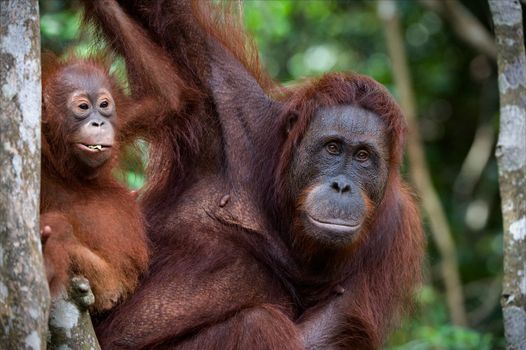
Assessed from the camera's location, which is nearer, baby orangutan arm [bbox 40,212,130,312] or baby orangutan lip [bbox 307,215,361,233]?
baby orangutan arm [bbox 40,212,130,312]

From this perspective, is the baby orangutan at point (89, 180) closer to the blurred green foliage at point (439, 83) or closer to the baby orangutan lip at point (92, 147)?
the baby orangutan lip at point (92, 147)

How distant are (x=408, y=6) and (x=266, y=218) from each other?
16.2 ft

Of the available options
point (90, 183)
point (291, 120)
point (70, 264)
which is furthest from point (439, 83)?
point (70, 264)

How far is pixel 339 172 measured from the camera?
4.40m

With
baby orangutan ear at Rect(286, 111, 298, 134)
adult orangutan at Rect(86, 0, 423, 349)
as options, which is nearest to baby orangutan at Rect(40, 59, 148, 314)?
adult orangutan at Rect(86, 0, 423, 349)

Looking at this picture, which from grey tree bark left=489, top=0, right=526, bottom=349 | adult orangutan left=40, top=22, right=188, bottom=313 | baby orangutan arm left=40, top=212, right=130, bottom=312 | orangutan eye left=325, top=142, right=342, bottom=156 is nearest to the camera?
baby orangutan arm left=40, top=212, right=130, bottom=312

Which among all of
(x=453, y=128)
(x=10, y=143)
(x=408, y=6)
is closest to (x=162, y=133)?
(x=10, y=143)

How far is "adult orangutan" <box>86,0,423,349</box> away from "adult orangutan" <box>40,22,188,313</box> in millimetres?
308

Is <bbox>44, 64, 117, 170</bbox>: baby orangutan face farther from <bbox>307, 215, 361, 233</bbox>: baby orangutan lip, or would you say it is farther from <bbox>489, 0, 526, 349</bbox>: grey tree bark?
<bbox>489, 0, 526, 349</bbox>: grey tree bark

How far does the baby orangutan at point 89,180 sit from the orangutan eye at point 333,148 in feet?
3.18

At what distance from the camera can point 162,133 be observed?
15.4 feet

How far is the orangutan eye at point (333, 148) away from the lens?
4.47 metres

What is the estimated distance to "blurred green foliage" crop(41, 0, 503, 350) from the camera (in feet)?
29.4

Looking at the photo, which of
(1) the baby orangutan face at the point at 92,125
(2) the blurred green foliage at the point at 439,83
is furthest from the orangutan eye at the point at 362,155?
(2) the blurred green foliage at the point at 439,83
